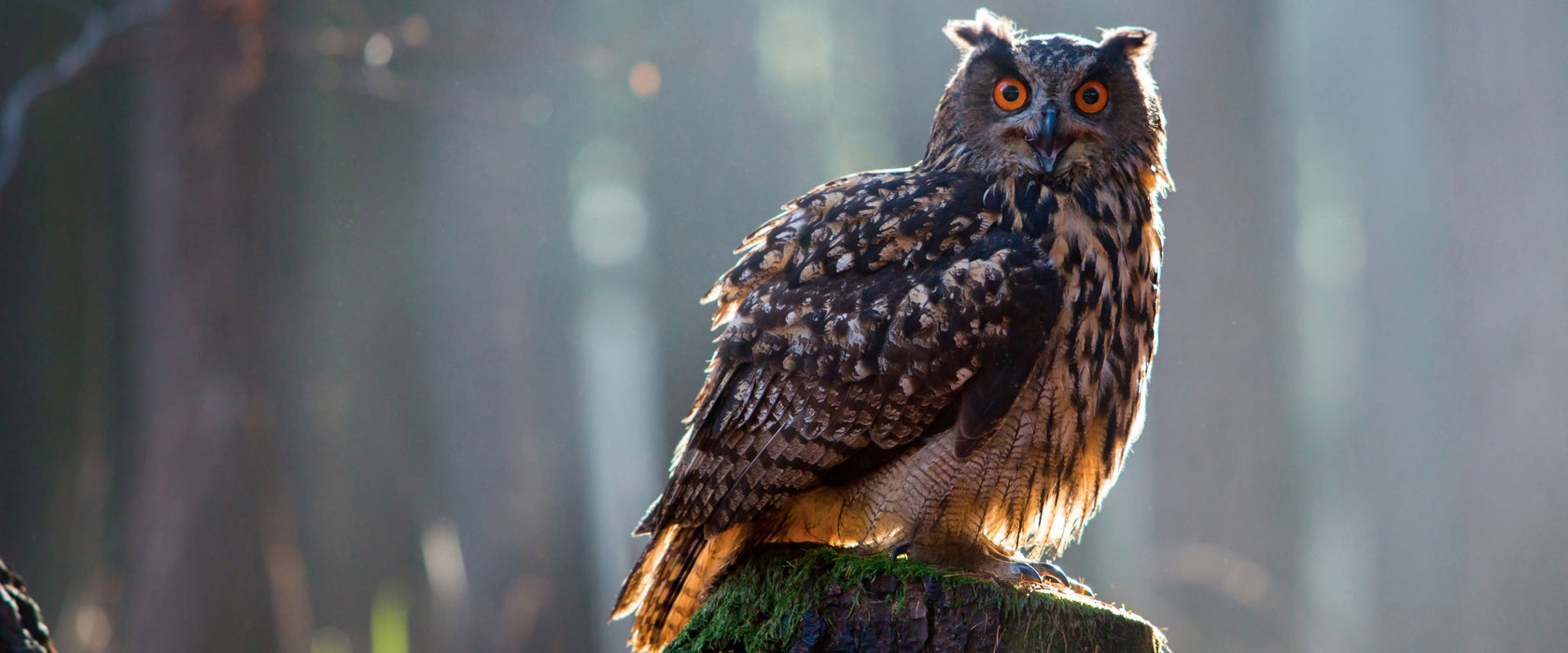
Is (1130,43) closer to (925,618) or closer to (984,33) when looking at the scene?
(984,33)

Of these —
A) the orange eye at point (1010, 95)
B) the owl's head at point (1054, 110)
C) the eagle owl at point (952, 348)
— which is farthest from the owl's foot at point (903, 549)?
the orange eye at point (1010, 95)

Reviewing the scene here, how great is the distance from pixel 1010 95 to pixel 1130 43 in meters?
0.31

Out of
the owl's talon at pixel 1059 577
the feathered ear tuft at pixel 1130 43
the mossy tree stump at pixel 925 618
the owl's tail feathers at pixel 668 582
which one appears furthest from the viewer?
the feathered ear tuft at pixel 1130 43

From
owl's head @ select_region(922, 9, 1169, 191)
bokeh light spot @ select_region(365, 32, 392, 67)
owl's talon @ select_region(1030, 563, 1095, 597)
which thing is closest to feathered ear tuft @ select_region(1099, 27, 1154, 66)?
owl's head @ select_region(922, 9, 1169, 191)

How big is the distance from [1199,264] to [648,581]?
486 cm

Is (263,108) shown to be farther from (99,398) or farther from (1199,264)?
(1199,264)

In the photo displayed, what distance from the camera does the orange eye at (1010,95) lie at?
1.88 metres

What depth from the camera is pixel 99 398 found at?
5379mm

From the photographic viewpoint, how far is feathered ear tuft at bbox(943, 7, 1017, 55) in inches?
78.8

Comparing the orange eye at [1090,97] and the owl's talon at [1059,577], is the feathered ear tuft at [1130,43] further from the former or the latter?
the owl's talon at [1059,577]

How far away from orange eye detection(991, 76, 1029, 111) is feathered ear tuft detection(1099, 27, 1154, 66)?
195 millimetres

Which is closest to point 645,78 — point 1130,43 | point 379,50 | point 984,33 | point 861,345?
point 379,50

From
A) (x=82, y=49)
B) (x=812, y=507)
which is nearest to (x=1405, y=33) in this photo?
(x=812, y=507)

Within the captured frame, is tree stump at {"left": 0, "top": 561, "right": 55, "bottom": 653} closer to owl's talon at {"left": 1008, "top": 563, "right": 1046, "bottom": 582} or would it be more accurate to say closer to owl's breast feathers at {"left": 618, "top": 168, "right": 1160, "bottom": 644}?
owl's breast feathers at {"left": 618, "top": 168, "right": 1160, "bottom": 644}
